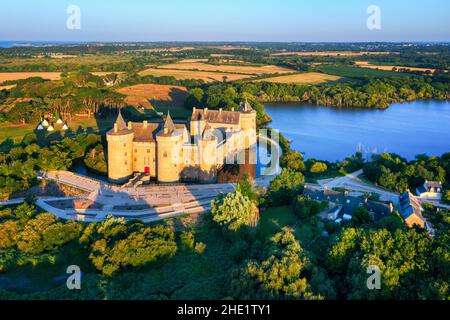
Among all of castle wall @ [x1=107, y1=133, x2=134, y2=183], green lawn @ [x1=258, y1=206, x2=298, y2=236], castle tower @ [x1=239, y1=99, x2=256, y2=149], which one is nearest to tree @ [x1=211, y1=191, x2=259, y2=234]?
green lawn @ [x1=258, y1=206, x2=298, y2=236]

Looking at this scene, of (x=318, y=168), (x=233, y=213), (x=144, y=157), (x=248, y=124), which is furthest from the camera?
(x=248, y=124)

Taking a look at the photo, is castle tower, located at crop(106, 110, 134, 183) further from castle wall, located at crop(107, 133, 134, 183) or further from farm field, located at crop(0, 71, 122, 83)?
farm field, located at crop(0, 71, 122, 83)

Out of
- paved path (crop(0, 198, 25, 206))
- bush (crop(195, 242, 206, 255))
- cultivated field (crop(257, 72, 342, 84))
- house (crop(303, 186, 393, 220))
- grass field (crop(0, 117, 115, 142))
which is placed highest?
cultivated field (crop(257, 72, 342, 84))

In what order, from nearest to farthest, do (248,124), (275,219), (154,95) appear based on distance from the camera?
(275,219) < (248,124) < (154,95)

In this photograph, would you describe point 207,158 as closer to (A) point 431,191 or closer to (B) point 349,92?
(A) point 431,191

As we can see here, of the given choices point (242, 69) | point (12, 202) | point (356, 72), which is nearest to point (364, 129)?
point (12, 202)

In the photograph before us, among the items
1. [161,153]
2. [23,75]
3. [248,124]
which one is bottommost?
[161,153]

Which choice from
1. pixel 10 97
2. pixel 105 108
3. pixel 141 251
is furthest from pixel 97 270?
pixel 10 97
